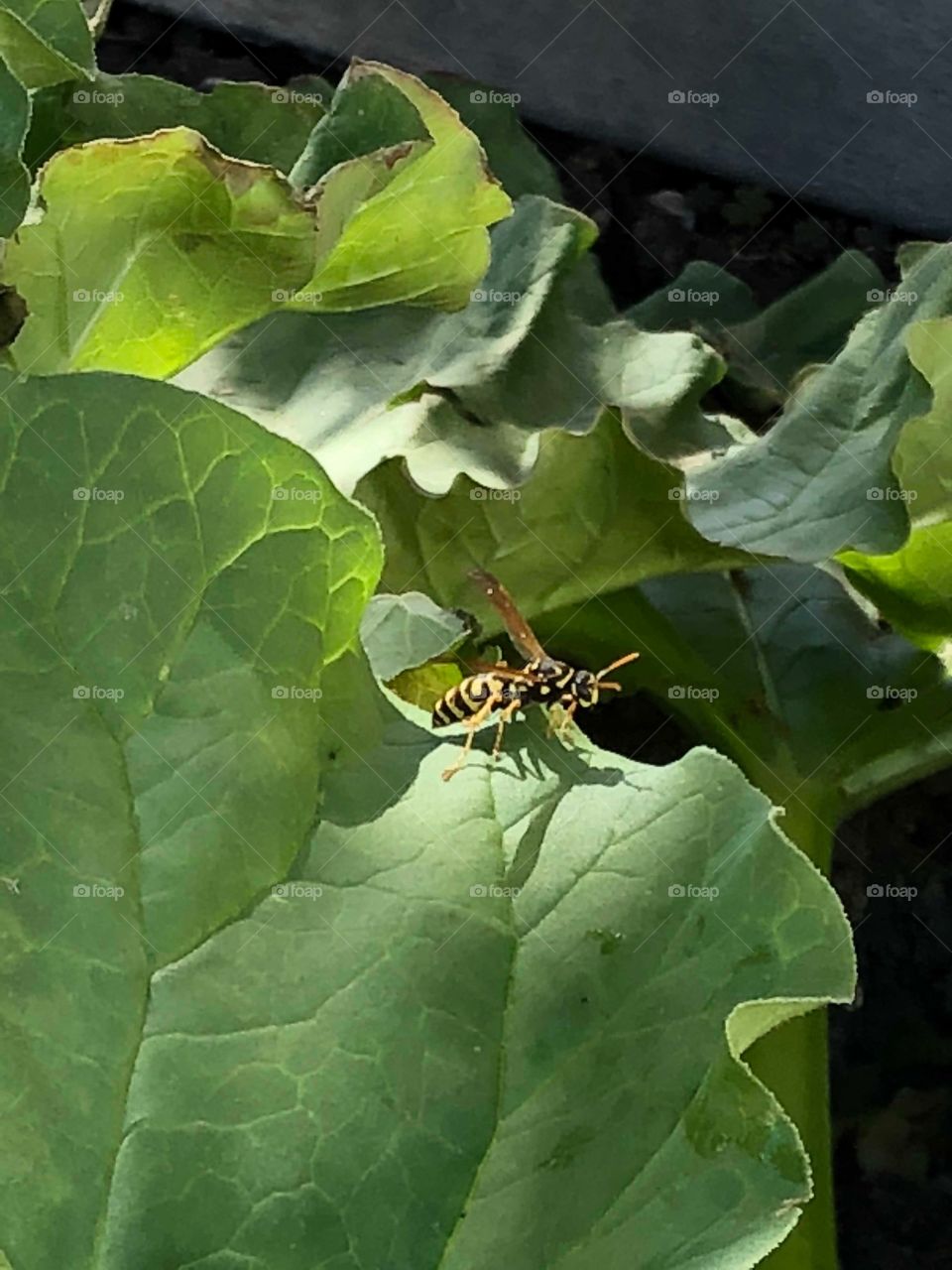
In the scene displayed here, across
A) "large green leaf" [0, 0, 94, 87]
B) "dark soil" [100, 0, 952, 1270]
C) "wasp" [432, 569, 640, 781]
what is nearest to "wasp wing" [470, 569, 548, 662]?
"wasp" [432, 569, 640, 781]

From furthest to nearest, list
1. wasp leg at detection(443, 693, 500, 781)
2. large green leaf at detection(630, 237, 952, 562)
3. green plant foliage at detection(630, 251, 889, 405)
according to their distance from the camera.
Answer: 1. green plant foliage at detection(630, 251, 889, 405)
2. large green leaf at detection(630, 237, 952, 562)
3. wasp leg at detection(443, 693, 500, 781)

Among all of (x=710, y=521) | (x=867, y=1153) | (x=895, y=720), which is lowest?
(x=867, y=1153)

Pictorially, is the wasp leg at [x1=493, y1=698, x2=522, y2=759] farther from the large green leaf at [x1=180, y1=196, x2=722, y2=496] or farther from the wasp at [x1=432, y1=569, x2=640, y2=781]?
the large green leaf at [x1=180, y1=196, x2=722, y2=496]

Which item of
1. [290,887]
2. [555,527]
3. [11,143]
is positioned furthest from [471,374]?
[290,887]

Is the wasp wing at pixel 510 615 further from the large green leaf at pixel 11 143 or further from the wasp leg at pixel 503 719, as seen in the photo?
the large green leaf at pixel 11 143

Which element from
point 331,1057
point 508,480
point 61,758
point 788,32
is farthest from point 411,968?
point 788,32

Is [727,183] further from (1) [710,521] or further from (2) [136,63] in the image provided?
(1) [710,521]

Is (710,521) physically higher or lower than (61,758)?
lower
